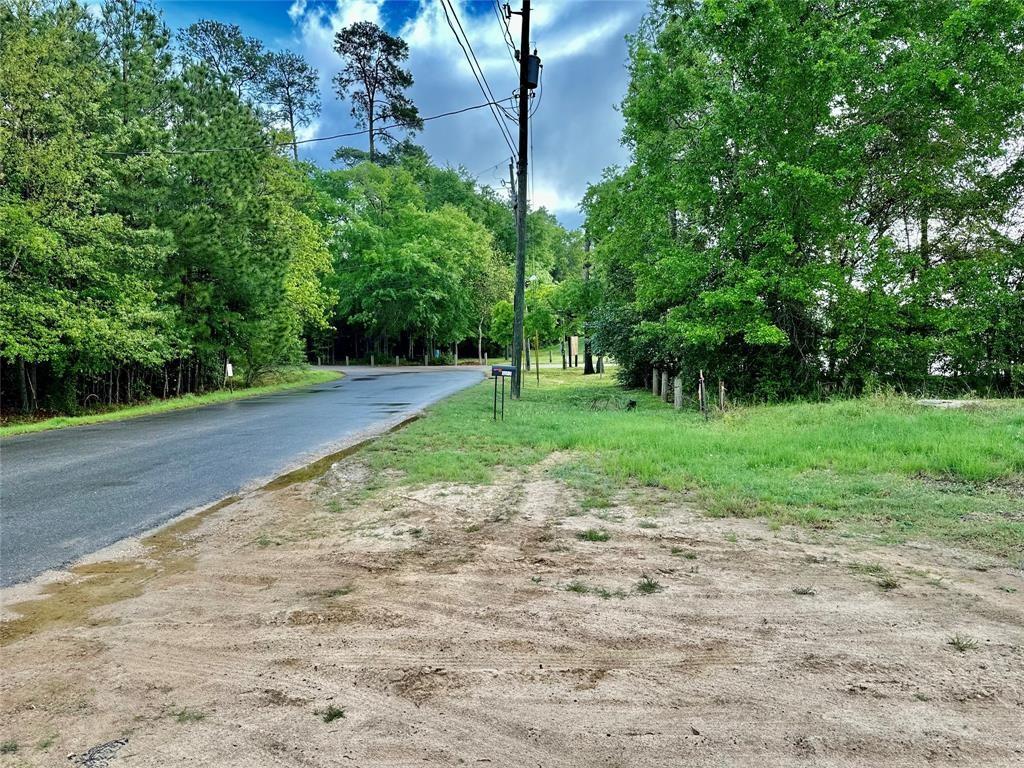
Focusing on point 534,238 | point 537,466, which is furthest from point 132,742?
point 534,238

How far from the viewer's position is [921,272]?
1273cm

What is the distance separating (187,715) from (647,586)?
2344mm

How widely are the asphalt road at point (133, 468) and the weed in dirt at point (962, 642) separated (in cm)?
547

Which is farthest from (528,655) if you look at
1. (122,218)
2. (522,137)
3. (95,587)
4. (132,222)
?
(132,222)

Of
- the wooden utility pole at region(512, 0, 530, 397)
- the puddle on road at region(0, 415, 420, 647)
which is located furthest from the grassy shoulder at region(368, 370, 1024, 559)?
the wooden utility pole at region(512, 0, 530, 397)

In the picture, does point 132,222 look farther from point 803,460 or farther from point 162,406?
point 803,460

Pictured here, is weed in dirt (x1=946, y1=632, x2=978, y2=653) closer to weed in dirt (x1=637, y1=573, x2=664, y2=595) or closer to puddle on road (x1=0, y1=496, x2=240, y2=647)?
weed in dirt (x1=637, y1=573, x2=664, y2=595)

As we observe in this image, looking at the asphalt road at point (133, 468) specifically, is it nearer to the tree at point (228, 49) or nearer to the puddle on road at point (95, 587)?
the puddle on road at point (95, 587)

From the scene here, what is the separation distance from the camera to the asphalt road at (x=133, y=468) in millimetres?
4695

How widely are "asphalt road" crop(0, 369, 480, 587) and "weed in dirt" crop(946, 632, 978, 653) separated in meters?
5.47

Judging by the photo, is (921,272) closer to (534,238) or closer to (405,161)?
(534,238)

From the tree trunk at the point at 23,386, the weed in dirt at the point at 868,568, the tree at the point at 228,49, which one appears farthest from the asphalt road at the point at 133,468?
the tree at the point at 228,49

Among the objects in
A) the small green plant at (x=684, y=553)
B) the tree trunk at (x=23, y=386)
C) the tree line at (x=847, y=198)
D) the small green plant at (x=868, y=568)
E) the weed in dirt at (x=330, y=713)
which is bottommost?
the weed in dirt at (x=330, y=713)

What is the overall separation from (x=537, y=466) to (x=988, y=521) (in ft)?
14.1
